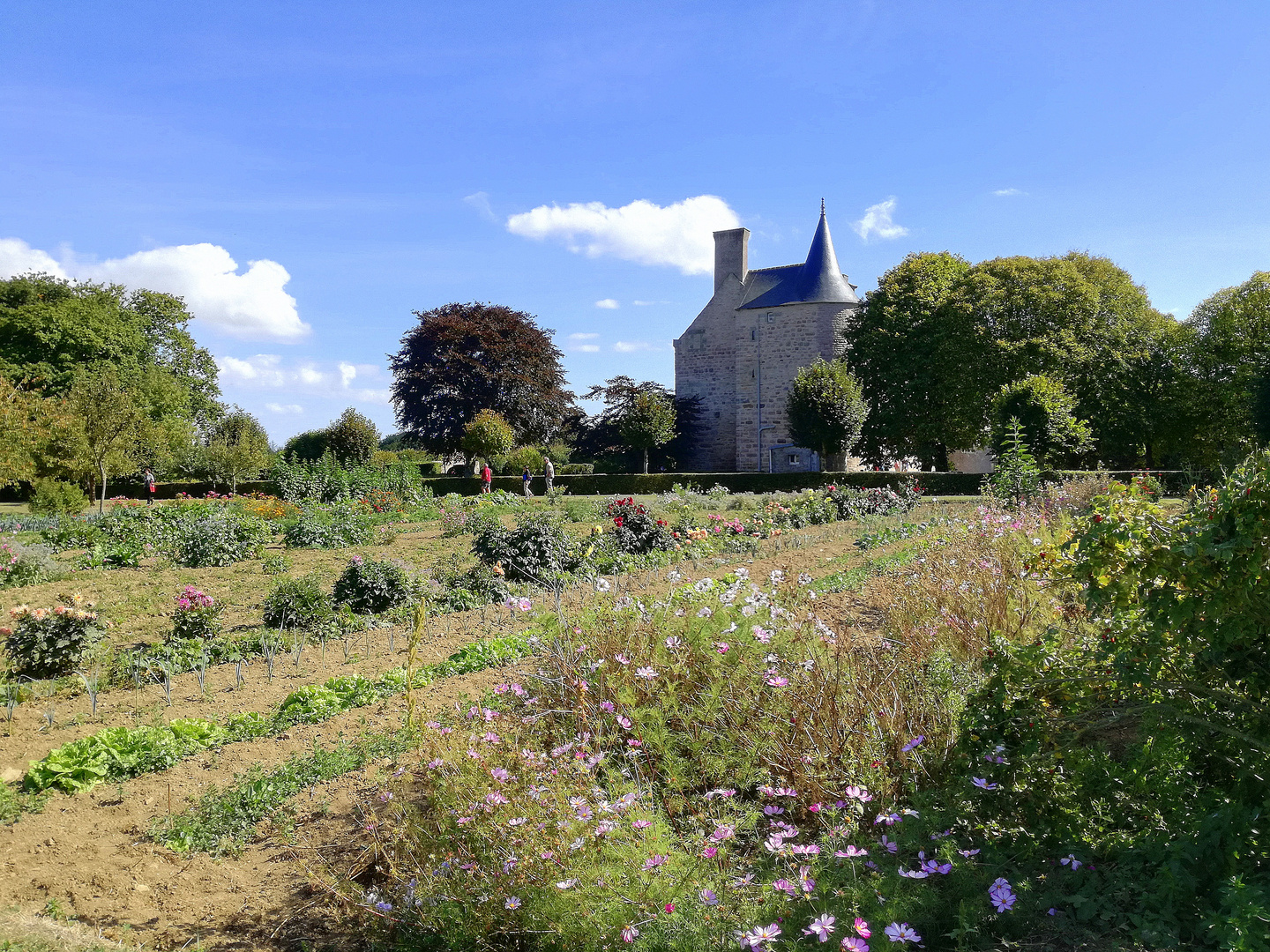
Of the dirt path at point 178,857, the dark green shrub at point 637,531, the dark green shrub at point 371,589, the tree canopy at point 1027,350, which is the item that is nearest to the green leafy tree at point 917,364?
the tree canopy at point 1027,350

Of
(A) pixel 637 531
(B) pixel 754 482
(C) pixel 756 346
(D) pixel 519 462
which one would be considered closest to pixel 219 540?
(A) pixel 637 531

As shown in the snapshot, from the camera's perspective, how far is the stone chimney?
37375 mm

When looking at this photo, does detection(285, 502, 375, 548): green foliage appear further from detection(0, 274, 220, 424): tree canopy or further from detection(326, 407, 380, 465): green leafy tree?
detection(0, 274, 220, 424): tree canopy

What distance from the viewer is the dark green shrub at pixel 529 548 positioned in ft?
28.8

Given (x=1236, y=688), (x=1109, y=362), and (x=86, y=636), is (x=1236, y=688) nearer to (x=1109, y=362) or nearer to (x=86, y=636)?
(x=86, y=636)

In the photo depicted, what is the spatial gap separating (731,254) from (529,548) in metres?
31.1

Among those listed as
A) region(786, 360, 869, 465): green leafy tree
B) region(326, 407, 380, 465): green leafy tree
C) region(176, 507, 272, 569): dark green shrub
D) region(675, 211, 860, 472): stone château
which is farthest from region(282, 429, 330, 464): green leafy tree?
region(176, 507, 272, 569): dark green shrub

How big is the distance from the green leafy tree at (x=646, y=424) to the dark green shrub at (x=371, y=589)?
85.5 feet

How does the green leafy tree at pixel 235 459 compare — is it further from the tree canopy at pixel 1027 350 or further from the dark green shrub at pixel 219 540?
the tree canopy at pixel 1027 350

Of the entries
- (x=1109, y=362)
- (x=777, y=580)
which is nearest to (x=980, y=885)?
(x=777, y=580)

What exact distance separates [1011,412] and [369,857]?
1865cm

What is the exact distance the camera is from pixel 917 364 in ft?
92.8

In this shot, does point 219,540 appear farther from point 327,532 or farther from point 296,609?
point 296,609

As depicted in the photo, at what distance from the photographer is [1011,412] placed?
18922mm
